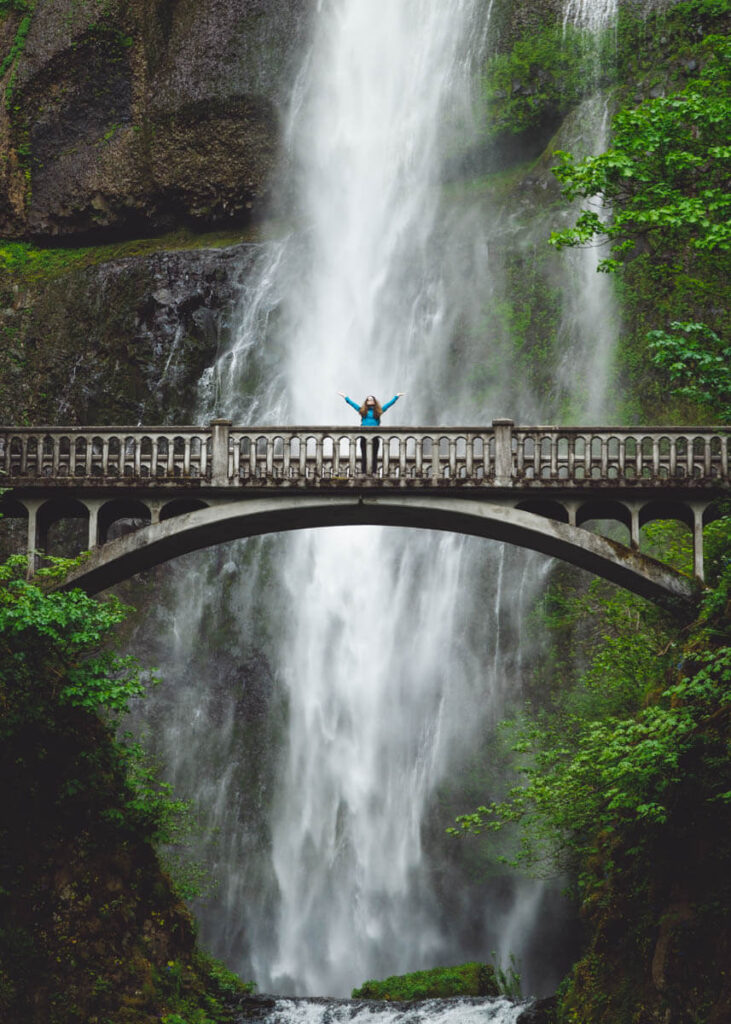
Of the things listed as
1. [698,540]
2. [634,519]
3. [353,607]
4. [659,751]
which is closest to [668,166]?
[634,519]

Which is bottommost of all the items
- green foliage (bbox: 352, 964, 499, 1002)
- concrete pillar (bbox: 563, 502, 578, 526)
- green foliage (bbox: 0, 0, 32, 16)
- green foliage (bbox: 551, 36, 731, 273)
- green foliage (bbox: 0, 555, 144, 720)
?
green foliage (bbox: 352, 964, 499, 1002)

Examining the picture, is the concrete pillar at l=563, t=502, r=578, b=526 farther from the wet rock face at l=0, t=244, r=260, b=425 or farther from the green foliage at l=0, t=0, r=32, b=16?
the green foliage at l=0, t=0, r=32, b=16

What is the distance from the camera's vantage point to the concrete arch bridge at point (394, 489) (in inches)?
773

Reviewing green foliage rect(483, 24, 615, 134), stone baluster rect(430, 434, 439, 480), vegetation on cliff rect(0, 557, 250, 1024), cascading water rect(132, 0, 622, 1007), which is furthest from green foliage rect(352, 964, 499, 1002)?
green foliage rect(483, 24, 615, 134)

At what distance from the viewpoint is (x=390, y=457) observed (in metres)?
20.5

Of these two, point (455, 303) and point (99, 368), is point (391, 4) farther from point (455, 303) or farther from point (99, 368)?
point (99, 368)

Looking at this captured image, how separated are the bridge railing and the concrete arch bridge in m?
0.02

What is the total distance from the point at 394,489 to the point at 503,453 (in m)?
1.97

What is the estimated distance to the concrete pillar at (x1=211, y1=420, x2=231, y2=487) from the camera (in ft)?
67.0

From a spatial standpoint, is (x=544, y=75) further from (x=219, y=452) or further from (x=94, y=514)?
(x=94, y=514)

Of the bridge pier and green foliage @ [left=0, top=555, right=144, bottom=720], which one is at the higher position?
the bridge pier

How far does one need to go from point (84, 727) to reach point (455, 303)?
20505 millimetres

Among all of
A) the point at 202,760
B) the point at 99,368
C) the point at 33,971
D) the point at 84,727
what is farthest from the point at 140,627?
the point at 33,971

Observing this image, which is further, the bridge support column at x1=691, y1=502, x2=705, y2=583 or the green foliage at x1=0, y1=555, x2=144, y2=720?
the bridge support column at x1=691, y1=502, x2=705, y2=583
